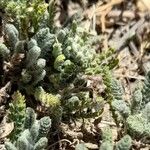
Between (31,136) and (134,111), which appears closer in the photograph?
(31,136)

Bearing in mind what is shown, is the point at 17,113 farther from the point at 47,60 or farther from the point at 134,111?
the point at 134,111

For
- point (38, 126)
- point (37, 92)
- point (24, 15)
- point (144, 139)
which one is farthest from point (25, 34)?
point (144, 139)

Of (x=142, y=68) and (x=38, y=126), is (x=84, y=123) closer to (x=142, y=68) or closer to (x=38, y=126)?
(x=38, y=126)

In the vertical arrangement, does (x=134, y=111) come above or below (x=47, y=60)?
below

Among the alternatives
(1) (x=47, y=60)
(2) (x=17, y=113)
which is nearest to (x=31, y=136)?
(2) (x=17, y=113)

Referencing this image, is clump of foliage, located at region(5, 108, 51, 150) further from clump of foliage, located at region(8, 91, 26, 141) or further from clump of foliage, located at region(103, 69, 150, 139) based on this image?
clump of foliage, located at region(103, 69, 150, 139)

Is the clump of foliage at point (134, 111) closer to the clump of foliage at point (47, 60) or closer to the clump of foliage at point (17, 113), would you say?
the clump of foliage at point (47, 60)

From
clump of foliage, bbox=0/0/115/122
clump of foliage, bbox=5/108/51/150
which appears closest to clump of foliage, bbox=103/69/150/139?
clump of foliage, bbox=0/0/115/122

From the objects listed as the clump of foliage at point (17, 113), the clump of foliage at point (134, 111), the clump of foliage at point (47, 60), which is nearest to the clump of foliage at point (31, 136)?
the clump of foliage at point (17, 113)
